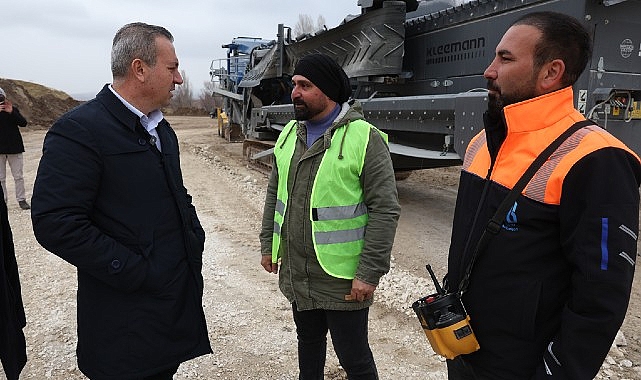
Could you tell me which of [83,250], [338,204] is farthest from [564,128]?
[83,250]

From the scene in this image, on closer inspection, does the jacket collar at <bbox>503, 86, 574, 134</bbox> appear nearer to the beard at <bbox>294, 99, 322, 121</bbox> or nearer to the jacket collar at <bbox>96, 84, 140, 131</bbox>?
the beard at <bbox>294, 99, 322, 121</bbox>

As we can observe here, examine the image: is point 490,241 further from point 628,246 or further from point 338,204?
point 338,204

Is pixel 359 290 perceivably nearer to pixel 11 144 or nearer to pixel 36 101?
pixel 11 144

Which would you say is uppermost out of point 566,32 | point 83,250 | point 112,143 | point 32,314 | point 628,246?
point 566,32


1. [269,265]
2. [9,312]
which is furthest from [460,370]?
[9,312]

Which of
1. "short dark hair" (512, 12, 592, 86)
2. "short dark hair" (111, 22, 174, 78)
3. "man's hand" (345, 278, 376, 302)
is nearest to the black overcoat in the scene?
"short dark hair" (111, 22, 174, 78)

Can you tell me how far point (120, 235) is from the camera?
1.79 metres

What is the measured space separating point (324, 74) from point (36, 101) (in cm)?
3042

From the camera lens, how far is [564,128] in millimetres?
1400

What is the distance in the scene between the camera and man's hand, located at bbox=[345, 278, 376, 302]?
85.5 inches

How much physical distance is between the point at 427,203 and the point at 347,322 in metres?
5.86

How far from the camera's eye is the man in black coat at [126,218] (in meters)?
1.67

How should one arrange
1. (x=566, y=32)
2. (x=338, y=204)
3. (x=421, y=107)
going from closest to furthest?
(x=566, y=32) → (x=338, y=204) → (x=421, y=107)

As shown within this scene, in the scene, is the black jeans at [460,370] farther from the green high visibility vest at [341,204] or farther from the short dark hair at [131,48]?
the short dark hair at [131,48]
